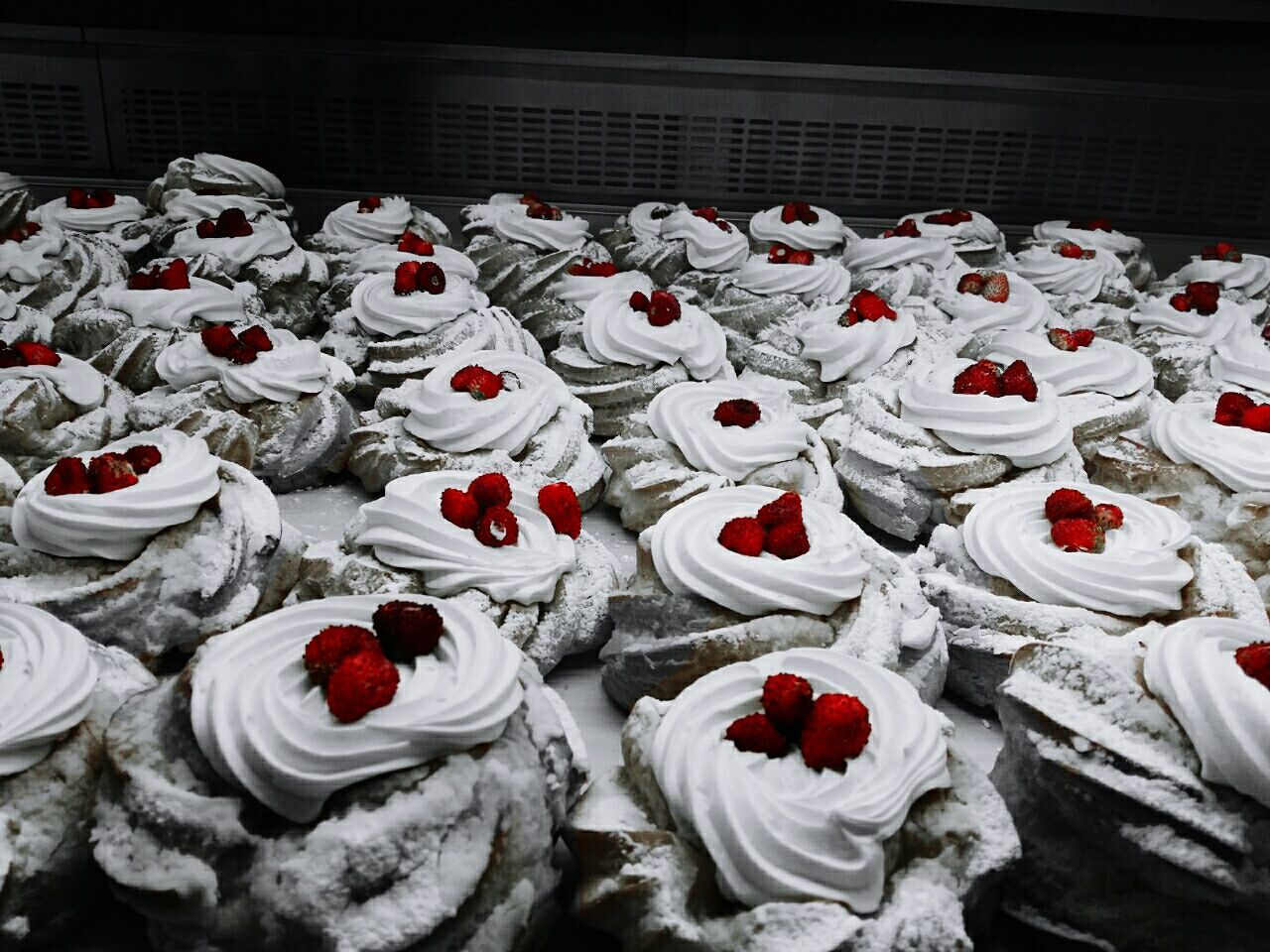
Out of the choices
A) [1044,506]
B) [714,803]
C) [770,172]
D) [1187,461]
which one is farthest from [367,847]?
[770,172]

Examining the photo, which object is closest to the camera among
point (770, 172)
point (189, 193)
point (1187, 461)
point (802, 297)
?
point (1187, 461)

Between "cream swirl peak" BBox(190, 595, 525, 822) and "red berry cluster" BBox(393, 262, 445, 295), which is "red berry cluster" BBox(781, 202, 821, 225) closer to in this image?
"red berry cluster" BBox(393, 262, 445, 295)

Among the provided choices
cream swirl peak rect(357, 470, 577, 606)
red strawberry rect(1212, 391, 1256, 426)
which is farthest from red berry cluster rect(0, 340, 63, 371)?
red strawberry rect(1212, 391, 1256, 426)

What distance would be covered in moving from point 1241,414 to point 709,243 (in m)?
2.11

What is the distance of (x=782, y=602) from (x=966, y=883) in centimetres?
71

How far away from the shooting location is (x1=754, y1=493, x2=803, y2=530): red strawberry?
2.29 meters

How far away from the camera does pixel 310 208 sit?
4.88 meters

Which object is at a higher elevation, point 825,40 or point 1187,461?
point 825,40

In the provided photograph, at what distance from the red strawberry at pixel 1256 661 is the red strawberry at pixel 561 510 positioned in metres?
1.44

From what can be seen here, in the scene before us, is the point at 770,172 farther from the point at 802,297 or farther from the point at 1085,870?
the point at 1085,870

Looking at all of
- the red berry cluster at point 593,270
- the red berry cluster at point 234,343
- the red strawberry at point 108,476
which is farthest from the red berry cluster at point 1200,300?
the red strawberry at point 108,476

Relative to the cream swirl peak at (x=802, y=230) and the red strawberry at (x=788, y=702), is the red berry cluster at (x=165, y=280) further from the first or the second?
the red strawberry at (x=788, y=702)

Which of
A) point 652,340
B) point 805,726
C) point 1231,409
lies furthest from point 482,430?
point 1231,409

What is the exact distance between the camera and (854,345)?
3.54 m
